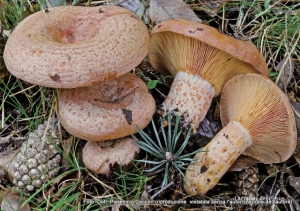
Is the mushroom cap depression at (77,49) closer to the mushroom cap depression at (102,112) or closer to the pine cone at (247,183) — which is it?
the mushroom cap depression at (102,112)

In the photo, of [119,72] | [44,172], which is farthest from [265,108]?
[44,172]

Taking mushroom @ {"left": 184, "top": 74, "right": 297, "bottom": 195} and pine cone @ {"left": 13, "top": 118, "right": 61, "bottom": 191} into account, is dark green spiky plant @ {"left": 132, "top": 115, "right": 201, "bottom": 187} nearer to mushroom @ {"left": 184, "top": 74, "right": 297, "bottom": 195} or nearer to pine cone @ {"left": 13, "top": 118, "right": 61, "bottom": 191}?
mushroom @ {"left": 184, "top": 74, "right": 297, "bottom": 195}

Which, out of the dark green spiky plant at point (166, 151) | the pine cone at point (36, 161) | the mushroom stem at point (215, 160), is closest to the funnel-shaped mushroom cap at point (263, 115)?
the mushroom stem at point (215, 160)

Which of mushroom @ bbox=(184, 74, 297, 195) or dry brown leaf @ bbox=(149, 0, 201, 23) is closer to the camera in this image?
mushroom @ bbox=(184, 74, 297, 195)

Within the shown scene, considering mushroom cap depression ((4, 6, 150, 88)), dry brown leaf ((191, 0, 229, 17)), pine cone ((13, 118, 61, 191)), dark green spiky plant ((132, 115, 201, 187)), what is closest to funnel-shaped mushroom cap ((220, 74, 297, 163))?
dark green spiky plant ((132, 115, 201, 187))

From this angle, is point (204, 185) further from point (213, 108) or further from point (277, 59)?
point (277, 59)

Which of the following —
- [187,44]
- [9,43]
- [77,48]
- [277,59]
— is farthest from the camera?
[277,59]

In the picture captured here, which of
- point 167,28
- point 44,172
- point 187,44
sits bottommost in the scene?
point 44,172

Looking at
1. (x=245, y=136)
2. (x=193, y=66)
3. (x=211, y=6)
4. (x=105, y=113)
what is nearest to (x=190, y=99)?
(x=193, y=66)
